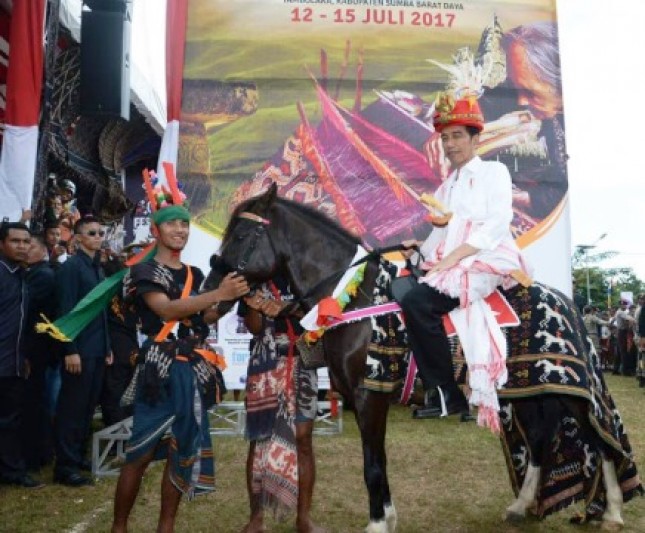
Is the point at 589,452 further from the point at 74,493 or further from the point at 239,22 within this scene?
the point at 239,22

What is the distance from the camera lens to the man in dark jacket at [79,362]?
18.3ft

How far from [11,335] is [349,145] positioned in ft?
11.6

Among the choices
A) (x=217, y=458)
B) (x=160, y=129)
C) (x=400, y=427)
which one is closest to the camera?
(x=217, y=458)

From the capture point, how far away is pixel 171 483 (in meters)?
3.61

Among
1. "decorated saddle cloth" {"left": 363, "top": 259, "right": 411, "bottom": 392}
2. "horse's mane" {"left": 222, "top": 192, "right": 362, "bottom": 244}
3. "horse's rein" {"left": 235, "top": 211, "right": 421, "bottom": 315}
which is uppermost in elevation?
"horse's mane" {"left": 222, "top": 192, "right": 362, "bottom": 244}

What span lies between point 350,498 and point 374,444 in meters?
1.41

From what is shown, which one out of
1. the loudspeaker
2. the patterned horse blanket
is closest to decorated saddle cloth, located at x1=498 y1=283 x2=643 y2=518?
the patterned horse blanket

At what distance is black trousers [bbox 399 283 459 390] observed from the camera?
3799 millimetres

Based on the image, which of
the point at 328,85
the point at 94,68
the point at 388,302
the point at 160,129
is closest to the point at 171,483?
the point at 388,302

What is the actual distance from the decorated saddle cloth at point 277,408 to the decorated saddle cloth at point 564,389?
1.24 m

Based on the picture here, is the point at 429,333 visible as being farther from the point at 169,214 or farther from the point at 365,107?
the point at 365,107

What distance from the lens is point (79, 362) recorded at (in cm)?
558

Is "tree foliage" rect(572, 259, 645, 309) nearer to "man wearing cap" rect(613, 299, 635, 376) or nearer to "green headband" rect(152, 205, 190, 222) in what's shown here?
"man wearing cap" rect(613, 299, 635, 376)

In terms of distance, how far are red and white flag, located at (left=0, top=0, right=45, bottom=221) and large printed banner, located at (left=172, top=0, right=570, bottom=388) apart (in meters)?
1.38
